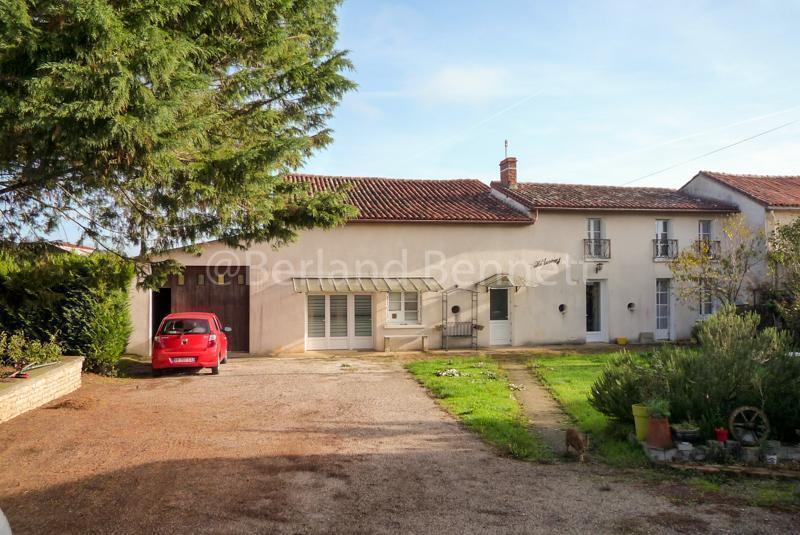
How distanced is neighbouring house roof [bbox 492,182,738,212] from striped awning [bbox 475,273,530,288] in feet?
8.56

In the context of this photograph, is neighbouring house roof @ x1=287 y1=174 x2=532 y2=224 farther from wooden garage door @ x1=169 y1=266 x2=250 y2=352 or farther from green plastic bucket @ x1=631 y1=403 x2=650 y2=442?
green plastic bucket @ x1=631 y1=403 x2=650 y2=442

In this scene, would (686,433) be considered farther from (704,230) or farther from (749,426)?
(704,230)

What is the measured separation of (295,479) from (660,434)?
434 cm

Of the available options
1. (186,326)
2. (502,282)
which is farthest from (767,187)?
(186,326)

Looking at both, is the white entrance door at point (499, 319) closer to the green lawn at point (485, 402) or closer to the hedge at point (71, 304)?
the green lawn at point (485, 402)

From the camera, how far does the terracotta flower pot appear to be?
716 centimetres

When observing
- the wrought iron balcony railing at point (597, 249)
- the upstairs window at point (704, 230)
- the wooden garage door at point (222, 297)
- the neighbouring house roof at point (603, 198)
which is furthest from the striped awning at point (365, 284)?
the upstairs window at point (704, 230)

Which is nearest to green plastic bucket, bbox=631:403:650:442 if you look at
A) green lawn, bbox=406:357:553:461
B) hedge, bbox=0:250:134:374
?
green lawn, bbox=406:357:553:461

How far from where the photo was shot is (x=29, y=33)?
5.67 meters

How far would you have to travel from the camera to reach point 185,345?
1411 cm

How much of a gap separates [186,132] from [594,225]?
58.2 feet

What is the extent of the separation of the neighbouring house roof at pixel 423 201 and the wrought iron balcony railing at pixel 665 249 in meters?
5.20

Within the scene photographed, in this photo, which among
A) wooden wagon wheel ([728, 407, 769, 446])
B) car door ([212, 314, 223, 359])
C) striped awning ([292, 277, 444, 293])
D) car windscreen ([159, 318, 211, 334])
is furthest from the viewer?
striped awning ([292, 277, 444, 293])

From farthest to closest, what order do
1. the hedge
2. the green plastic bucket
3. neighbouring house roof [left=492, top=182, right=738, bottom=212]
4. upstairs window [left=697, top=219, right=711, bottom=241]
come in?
1. upstairs window [left=697, top=219, right=711, bottom=241]
2. neighbouring house roof [left=492, top=182, right=738, bottom=212]
3. the hedge
4. the green plastic bucket
